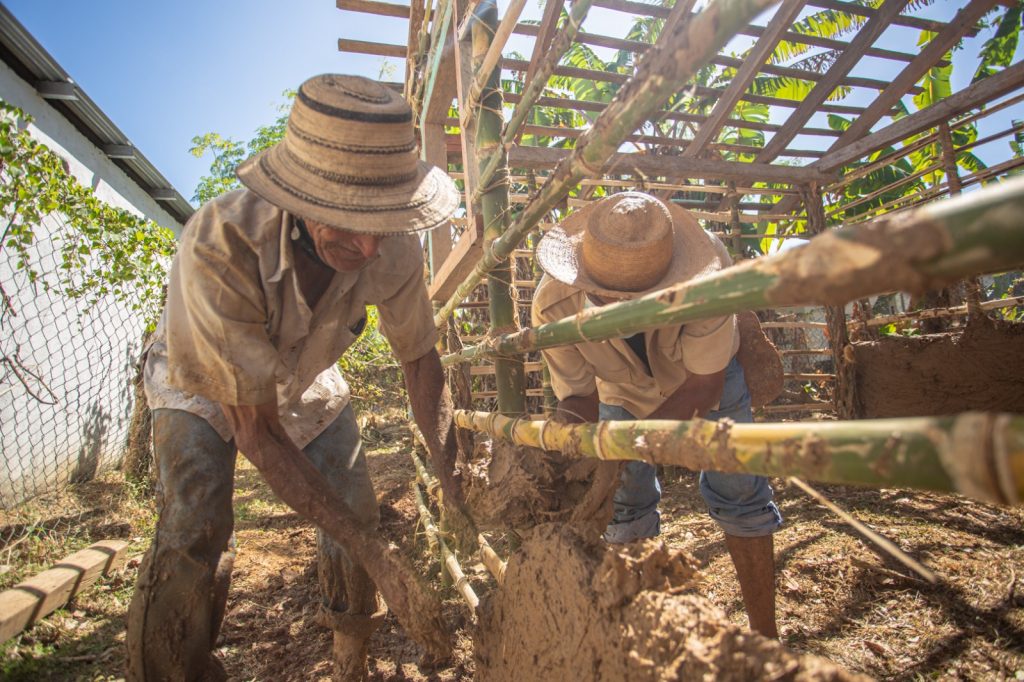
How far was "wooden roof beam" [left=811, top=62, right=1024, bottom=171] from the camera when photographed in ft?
13.3

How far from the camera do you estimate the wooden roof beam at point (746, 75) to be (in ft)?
14.1

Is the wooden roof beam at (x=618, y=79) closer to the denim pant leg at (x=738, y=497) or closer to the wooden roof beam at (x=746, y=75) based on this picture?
the wooden roof beam at (x=746, y=75)

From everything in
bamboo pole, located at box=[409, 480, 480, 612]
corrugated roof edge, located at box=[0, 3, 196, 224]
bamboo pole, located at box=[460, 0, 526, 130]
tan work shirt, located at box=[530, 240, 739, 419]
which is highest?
corrugated roof edge, located at box=[0, 3, 196, 224]

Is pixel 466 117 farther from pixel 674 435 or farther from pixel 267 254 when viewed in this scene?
pixel 674 435

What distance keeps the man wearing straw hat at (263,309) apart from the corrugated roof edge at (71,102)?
15.8ft

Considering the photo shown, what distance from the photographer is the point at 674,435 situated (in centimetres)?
98

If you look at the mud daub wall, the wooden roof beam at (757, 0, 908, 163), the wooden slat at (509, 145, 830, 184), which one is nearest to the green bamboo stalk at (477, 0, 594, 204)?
the wooden slat at (509, 145, 830, 184)

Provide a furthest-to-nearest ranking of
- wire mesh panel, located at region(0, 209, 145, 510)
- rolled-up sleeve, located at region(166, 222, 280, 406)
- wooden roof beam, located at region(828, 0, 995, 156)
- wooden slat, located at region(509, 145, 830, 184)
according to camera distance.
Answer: wire mesh panel, located at region(0, 209, 145, 510) < wooden roof beam, located at region(828, 0, 995, 156) < wooden slat, located at region(509, 145, 830, 184) < rolled-up sleeve, located at region(166, 222, 280, 406)

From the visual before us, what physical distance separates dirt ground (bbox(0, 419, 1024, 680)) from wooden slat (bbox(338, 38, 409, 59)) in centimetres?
344

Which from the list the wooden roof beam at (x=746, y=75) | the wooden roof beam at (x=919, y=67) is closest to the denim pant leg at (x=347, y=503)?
the wooden roof beam at (x=746, y=75)

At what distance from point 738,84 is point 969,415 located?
5.02m

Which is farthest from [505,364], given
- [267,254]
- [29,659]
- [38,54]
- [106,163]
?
[106,163]

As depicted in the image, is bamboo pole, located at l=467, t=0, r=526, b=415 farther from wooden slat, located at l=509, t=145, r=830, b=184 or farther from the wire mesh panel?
the wire mesh panel

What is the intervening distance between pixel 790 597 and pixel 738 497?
0.92 metres
